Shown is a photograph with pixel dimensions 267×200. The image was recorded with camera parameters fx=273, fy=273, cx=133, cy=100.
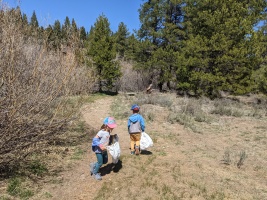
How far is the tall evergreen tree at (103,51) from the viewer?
23.6m

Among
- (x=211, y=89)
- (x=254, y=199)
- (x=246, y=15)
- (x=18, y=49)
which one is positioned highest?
(x=246, y=15)

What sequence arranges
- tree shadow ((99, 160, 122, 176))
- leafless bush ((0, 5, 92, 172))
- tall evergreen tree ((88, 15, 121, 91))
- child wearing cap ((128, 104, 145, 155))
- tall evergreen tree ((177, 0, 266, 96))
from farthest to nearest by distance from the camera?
tall evergreen tree ((88, 15, 121, 91)) < tall evergreen tree ((177, 0, 266, 96)) < child wearing cap ((128, 104, 145, 155)) < tree shadow ((99, 160, 122, 176)) < leafless bush ((0, 5, 92, 172))

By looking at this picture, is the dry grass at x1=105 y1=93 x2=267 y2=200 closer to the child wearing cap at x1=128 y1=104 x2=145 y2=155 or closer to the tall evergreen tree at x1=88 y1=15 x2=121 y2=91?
the child wearing cap at x1=128 y1=104 x2=145 y2=155

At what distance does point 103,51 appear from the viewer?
77.6 feet

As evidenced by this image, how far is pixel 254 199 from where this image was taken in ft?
17.7

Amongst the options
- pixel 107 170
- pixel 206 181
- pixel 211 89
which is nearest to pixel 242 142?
pixel 206 181

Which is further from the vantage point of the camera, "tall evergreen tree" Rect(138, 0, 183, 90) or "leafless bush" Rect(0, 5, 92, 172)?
"tall evergreen tree" Rect(138, 0, 183, 90)

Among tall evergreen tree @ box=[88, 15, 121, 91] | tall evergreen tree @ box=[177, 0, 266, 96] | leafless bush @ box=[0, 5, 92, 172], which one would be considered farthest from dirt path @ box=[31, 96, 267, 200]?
tall evergreen tree @ box=[88, 15, 121, 91]

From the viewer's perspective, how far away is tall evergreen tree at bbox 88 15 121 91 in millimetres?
23641

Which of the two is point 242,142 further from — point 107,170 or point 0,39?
point 0,39

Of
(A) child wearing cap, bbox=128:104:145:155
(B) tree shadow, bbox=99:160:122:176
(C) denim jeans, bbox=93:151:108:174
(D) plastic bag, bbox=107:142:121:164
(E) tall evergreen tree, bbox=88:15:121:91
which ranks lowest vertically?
(B) tree shadow, bbox=99:160:122:176

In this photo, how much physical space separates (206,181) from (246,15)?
55.3 feet

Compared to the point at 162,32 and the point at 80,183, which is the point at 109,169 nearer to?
the point at 80,183

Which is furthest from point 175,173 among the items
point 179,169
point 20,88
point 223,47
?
point 223,47
